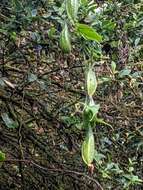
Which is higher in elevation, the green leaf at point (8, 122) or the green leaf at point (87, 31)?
the green leaf at point (87, 31)

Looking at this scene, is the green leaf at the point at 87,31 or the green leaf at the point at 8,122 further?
the green leaf at the point at 8,122

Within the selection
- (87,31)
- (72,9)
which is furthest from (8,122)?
(72,9)

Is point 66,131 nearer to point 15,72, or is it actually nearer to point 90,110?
point 15,72

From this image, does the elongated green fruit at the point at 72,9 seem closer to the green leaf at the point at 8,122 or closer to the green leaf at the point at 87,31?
the green leaf at the point at 87,31

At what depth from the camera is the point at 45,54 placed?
6.91 ft

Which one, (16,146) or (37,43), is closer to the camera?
(37,43)

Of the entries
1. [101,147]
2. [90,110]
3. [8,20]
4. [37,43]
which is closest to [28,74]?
[37,43]

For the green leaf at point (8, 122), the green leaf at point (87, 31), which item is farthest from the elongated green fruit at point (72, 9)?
the green leaf at point (8, 122)

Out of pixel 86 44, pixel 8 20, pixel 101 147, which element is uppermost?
pixel 8 20

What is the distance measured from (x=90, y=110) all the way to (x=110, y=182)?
49.5 inches

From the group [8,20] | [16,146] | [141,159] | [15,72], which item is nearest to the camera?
[8,20]

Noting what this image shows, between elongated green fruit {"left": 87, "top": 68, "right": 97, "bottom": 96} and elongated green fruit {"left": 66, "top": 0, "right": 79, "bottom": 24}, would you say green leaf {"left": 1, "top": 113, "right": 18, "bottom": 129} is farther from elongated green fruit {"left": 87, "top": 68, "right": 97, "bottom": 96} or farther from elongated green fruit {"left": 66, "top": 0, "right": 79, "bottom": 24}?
elongated green fruit {"left": 66, "top": 0, "right": 79, "bottom": 24}

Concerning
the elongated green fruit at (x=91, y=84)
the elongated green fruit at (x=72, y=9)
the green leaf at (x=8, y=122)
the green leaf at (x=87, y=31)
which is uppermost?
the elongated green fruit at (x=72, y=9)

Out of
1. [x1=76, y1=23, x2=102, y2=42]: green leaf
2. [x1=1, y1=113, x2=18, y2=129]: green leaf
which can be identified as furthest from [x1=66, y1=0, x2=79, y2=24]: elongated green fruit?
[x1=1, y1=113, x2=18, y2=129]: green leaf
